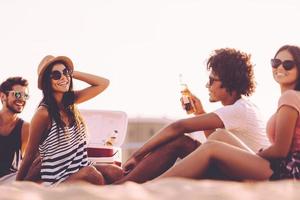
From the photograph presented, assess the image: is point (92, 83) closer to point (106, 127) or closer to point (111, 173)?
point (111, 173)

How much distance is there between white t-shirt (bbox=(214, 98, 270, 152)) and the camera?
3.17 metres

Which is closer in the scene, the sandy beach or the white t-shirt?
the sandy beach

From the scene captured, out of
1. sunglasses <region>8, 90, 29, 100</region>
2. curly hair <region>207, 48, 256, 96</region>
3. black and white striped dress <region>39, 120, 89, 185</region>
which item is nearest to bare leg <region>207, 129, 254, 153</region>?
curly hair <region>207, 48, 256, 96</region>

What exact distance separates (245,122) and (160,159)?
1.58ft

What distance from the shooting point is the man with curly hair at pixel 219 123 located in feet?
10.4

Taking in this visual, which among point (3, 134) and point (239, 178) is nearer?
point (239, 178)

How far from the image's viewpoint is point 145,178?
3.10 metres

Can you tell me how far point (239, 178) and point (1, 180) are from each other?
1.92 m

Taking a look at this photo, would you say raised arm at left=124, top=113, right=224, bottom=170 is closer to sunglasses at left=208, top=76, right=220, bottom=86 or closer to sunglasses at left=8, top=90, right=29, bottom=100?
sunglasses at left=208, top=76, right=220, bottom=86

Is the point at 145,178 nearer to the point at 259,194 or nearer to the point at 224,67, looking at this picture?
the point at 224,67

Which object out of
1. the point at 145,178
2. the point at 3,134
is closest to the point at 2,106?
the point at 3,134

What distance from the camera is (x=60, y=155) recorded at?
3475mm

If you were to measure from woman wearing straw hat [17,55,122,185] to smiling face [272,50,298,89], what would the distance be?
1021mm

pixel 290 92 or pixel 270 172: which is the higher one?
pixel 290 92
